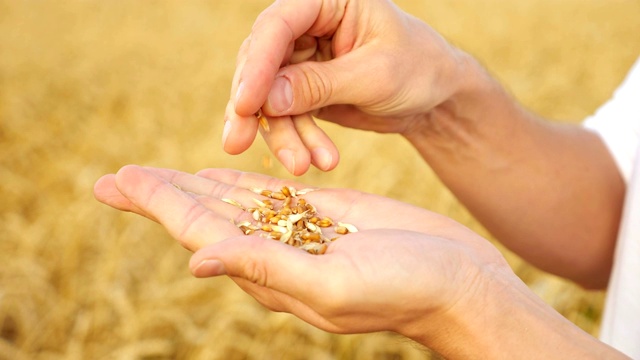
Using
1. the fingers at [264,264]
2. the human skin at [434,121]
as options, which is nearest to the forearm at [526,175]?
the human skin at [434,121]

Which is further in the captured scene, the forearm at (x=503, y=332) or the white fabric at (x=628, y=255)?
the white fabric at (x=628, y=255)

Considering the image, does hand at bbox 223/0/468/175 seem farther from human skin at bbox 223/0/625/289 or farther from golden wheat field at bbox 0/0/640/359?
golden wheat field at bbox 0/0/640/359

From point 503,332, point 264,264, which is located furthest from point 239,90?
point 503,332

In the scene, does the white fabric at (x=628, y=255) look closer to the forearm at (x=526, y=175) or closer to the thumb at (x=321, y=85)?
the forearm at (x=526, y=175)

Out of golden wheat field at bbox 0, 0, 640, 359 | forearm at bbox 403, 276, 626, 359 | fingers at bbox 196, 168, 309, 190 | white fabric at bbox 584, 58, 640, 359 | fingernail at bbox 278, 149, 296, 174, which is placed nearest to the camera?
forearm at bbox 403, 276, 626, 359

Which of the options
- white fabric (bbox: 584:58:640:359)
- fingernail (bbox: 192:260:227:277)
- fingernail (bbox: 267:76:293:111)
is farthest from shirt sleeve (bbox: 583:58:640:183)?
fingernail (bbox: 192:260:227:277)

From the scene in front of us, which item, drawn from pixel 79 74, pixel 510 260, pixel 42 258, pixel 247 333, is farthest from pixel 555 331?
pixel 79 74

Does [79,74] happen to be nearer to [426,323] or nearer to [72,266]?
[72,266]
